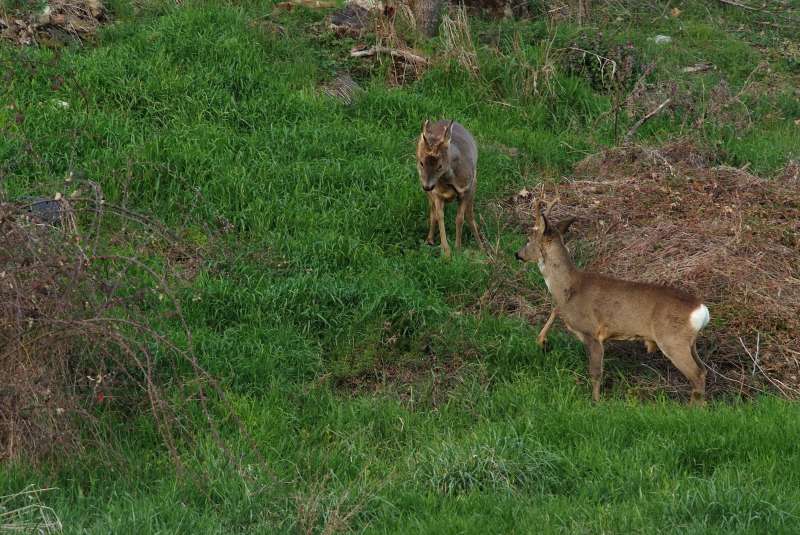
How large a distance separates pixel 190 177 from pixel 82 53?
2.54 metres

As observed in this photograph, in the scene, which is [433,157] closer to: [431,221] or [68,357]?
[431,221]

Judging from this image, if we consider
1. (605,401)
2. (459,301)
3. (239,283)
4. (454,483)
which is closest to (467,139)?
(459,301)

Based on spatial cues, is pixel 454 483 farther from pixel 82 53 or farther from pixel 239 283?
pixel 82 53

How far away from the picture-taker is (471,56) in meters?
12.3

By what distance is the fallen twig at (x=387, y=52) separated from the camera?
486 inches

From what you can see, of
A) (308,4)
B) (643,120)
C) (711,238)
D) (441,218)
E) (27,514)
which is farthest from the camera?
(308,4)

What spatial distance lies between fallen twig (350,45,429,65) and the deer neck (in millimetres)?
4815

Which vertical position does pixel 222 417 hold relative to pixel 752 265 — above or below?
below

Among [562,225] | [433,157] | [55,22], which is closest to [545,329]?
[562,225]

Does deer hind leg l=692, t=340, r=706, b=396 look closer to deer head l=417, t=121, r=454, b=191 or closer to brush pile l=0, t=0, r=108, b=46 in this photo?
deer head l=417, t=121, r=454, b=191

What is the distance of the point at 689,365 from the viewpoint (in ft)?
24.1

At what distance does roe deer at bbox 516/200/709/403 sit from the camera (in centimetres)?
733

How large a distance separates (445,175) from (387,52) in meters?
3.30

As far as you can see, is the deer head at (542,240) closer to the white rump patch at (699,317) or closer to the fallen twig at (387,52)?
the white rump patch at (699,317)
